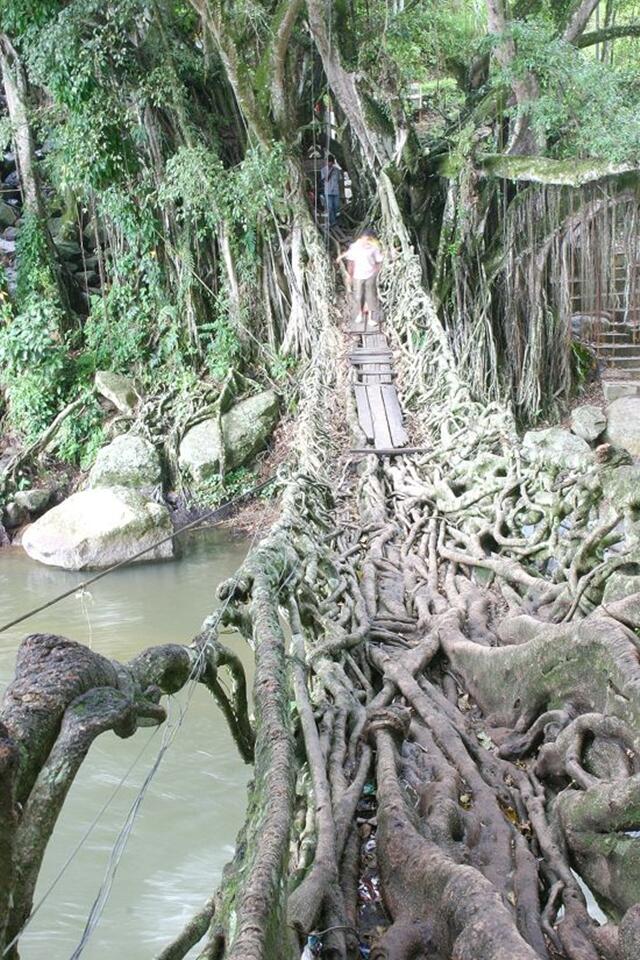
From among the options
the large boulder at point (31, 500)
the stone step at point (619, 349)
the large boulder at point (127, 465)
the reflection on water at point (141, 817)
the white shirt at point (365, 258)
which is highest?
the white shirt at point (365, 258)

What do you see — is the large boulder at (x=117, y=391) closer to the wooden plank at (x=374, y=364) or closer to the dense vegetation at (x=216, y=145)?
the dense vegetation at (x=216, y=145)

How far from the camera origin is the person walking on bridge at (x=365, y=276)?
7023mm

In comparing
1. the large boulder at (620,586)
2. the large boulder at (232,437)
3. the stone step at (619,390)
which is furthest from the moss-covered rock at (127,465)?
the large boulder at (620,586)

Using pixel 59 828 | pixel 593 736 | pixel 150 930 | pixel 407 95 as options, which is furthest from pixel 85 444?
pixel 593 736

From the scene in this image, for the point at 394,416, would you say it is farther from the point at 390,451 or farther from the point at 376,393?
the point at 390,451

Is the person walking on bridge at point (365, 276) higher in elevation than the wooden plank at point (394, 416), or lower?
higher

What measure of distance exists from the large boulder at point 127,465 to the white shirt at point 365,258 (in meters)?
2.57

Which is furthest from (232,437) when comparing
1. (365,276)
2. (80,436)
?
(365,276)

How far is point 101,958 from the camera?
2938 millimetres

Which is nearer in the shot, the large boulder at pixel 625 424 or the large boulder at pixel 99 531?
the large boulder at pixel 99 531

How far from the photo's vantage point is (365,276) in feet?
23.4

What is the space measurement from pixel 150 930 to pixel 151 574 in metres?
3.93

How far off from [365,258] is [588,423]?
2.39 meters

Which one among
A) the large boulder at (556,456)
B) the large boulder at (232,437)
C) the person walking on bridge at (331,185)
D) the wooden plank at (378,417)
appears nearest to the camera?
the large boulder at (556,456)
